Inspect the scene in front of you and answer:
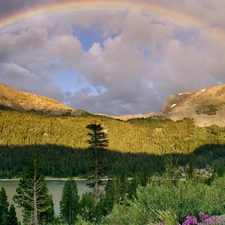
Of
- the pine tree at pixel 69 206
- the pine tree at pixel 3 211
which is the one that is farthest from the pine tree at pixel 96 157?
the pine tree at pixel 69 206

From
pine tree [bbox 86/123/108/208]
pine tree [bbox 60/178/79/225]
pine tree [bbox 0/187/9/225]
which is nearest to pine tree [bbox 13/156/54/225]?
pine tree [bbox 0/187/9/225]

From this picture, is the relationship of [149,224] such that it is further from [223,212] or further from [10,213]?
[10,213]

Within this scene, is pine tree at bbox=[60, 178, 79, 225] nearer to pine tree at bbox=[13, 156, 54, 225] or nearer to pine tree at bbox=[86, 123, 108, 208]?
pine tree at bbox=[13, 156, 54, 225]

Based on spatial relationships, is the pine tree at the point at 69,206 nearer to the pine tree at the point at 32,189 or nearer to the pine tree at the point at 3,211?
the pine tree at the point at 3,211

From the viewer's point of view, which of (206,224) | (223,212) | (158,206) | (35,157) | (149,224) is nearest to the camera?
(206,224)

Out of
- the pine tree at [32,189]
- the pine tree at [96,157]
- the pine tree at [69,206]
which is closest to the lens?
the pine tree at [32,189]

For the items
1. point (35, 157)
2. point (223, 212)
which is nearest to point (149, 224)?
point (223, 212)

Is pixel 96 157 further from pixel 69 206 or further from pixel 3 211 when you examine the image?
pixel 69 206

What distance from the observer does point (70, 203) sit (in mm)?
73625

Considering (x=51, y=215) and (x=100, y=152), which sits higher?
(x=100, y=152)

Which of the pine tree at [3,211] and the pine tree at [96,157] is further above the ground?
the pine tree at [96,157]

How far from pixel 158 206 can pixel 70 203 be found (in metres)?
56.1

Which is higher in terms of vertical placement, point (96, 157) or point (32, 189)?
point (96, 157)

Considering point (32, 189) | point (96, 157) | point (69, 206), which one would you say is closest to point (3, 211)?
point (32, 189)
